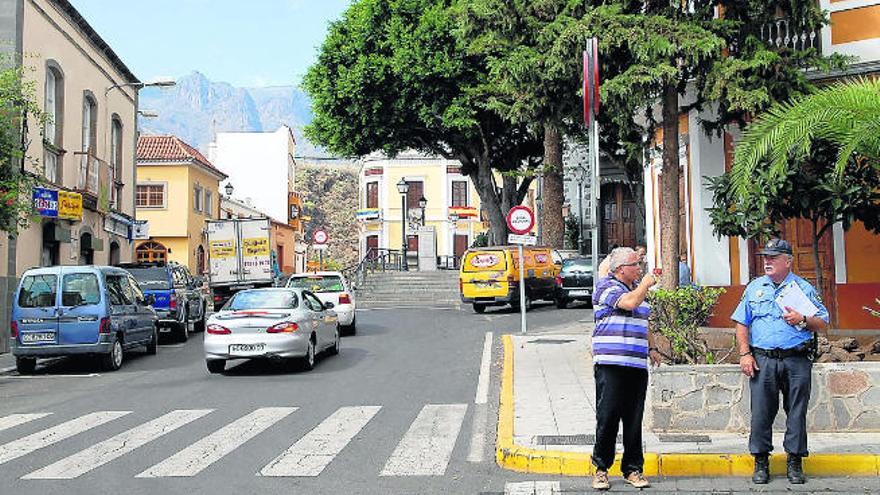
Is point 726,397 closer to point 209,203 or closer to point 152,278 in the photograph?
point 152,278

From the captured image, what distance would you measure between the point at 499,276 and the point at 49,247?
12733 millimetres

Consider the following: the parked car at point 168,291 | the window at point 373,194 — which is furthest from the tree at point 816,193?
the window at point 373,194

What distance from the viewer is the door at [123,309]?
15602 mm

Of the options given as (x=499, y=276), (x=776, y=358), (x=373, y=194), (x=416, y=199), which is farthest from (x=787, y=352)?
(x=373, y=194)

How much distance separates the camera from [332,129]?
34.1 meters

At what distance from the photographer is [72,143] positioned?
954 inches

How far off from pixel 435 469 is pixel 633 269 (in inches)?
96.4

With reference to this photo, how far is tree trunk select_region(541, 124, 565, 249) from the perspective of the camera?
1136 inches

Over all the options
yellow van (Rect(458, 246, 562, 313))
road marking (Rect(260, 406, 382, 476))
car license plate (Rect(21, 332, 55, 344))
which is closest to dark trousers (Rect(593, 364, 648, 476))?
road marking (Rect(260, 406, 382, 476))

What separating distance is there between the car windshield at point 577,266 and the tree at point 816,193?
15.0 metres

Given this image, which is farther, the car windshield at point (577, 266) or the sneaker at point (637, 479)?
the car windshield at point (577, 266)

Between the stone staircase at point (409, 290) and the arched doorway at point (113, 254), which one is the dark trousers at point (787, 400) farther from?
the arched doorway at point (113, 254)

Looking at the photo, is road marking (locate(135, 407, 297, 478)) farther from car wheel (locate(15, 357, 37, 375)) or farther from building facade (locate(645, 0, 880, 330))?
building facade (locate(645, 0, 880, 330))

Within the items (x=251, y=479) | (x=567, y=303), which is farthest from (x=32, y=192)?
(x=567, y=303)
